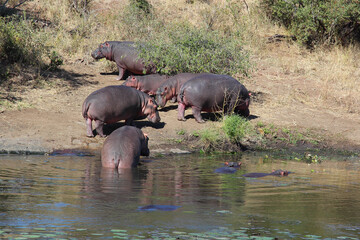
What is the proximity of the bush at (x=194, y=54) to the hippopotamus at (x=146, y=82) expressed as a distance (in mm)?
258

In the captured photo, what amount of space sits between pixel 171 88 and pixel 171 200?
6.73 m

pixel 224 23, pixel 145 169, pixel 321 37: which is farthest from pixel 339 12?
pixel 145 169

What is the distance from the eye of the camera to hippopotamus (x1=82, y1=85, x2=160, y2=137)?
36.0ft

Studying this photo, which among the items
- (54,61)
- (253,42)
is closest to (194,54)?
(54,61)

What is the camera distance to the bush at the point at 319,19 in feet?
57.2

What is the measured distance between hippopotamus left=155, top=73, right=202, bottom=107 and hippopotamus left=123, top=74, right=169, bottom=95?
0.51 meters

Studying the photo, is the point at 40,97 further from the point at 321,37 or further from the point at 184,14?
the point at 321,37

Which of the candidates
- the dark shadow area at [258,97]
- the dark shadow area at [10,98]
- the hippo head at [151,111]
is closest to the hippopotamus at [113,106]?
the hippo head at [151,111]

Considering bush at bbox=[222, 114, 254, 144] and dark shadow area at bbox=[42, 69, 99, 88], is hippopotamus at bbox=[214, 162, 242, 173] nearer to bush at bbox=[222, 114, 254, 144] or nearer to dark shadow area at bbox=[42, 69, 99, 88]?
bush at bbox=[222, 114, 254, 144]

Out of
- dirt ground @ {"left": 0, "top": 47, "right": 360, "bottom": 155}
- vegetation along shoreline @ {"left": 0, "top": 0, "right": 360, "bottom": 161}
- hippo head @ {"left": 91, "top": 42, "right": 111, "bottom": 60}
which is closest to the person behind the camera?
dirt ground @ {"left": 0, "top": 47, "right": 360, "bottom": 155}

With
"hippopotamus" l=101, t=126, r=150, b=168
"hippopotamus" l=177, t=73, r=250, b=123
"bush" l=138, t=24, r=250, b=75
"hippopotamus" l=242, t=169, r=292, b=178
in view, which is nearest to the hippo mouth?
"hippopotamus" l=177, t=73, r=250, b=123

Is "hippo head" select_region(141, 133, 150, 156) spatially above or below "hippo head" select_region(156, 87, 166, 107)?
below

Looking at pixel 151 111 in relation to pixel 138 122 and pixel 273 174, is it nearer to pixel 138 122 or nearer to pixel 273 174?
pixel 138 122

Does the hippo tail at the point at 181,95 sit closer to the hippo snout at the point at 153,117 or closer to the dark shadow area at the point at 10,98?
the hippo snout at the point at 153,117
